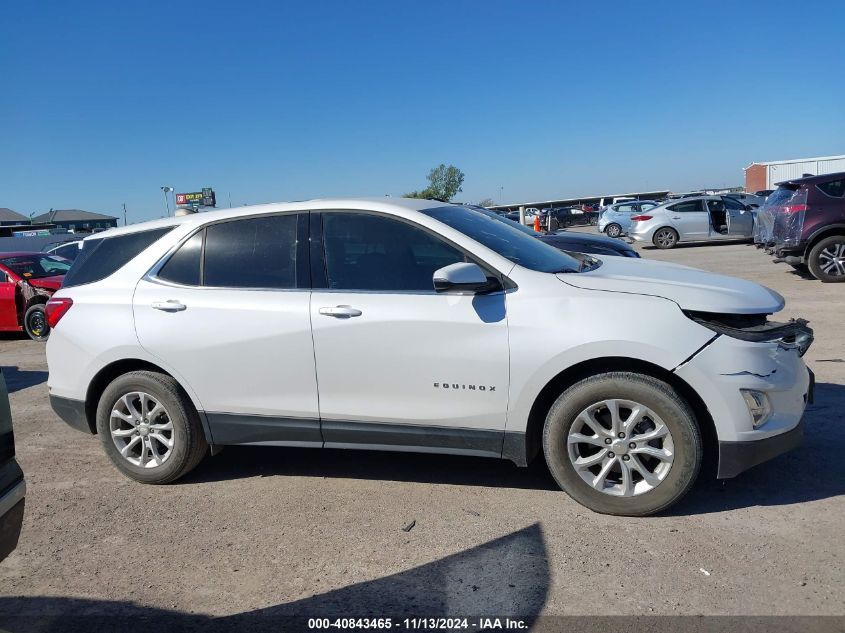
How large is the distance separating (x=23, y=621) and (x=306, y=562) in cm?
129

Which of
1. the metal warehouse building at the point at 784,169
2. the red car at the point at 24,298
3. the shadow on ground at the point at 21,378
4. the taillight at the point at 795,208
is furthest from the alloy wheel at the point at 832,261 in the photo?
the metal warehouse building at the point at 784,169

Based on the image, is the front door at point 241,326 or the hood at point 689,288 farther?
the front door at point 241,326

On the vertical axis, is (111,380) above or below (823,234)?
below

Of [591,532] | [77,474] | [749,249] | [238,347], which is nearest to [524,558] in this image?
[591,532]

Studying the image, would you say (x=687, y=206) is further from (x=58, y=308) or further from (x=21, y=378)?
(x=58, y=308)

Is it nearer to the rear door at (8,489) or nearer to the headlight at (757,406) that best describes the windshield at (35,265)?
the rear door at (8,489)

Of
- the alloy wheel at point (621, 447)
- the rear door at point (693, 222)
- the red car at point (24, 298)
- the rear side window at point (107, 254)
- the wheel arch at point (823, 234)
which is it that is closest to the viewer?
the alloy wheel at point (621, 447)

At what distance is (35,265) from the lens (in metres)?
11.3

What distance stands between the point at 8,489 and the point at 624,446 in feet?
9.53

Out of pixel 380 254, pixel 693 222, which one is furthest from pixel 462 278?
pixel 693 222

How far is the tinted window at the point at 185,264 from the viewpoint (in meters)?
4.50

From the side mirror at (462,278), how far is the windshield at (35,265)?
9.13m

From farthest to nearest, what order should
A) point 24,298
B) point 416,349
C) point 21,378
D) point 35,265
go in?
point 35,265 < point 24,298 < point 21,378 < point 416,349

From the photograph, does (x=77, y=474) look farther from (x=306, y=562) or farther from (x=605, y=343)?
(x=605, y=343)
